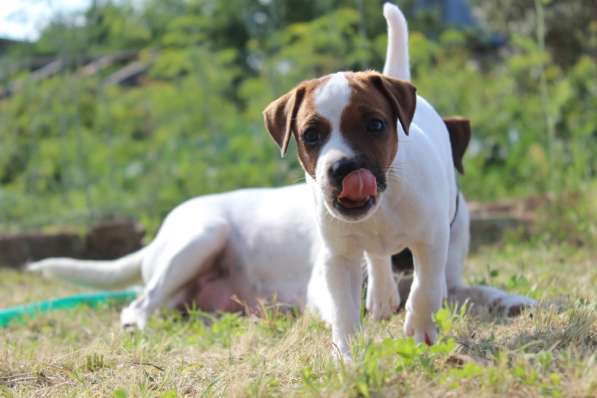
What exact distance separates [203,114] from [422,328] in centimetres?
613

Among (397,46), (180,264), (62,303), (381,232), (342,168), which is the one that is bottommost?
(62,303)

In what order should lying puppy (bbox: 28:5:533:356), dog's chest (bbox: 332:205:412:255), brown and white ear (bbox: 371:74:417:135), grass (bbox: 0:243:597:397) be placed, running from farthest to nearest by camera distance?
1. dog's chest (bbox: 332:205:412:255)
2. brown and white ear (bbox: 371:74:417:135)
3. lying puppy (bbox: 28:5:533:356)
4. grass (bbox: 0:243:597:397)

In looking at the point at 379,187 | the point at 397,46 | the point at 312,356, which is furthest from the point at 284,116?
the point at 397,46

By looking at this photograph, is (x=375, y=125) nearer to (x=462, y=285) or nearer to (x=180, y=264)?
(x=462, y=285)

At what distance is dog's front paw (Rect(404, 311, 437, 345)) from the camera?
3121 millimetres

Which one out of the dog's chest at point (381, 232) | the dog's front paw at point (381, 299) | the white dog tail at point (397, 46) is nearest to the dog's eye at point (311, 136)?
the dog's chest at point (381, 232)

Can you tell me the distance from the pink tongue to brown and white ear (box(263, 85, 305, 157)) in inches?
16.3

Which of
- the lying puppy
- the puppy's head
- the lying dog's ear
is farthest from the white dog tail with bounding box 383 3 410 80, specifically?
the puppy's head

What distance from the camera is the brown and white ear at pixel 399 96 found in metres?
2.90

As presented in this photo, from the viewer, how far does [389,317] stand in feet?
12.3

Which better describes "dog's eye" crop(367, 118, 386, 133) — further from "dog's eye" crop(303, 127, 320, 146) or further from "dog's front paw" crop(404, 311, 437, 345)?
"dog's front paw" crop(404, 311, 437, 345)

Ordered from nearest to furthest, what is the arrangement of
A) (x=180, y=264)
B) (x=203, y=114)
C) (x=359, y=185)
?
1. (x=359, y=185)
2. (x=180, y=264)
3. (x=203, y=114)

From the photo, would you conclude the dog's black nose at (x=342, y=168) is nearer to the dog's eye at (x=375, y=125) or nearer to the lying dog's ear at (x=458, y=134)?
the dog's eye at (x=375, y=125)

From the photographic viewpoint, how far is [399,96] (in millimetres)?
2930
